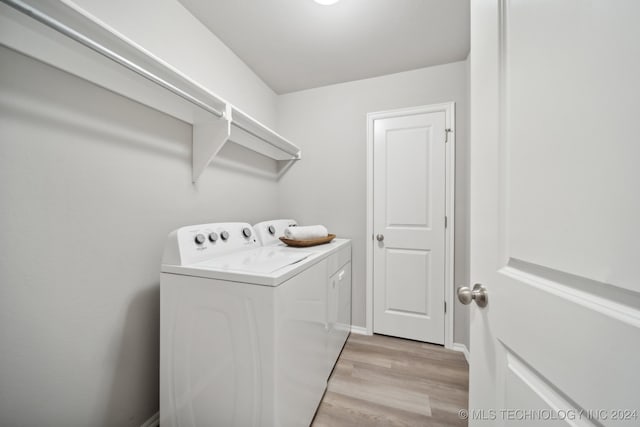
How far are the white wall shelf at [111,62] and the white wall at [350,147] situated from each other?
0.96 meters

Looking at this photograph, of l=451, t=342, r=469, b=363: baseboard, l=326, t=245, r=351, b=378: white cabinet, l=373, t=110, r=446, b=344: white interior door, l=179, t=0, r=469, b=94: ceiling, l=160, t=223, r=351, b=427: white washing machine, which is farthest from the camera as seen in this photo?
l=373, t=110, r=446, b=344: white interior door

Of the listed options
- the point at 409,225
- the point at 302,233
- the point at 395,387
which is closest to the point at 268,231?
the point at 302,233

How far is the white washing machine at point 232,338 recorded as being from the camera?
0.96 metres

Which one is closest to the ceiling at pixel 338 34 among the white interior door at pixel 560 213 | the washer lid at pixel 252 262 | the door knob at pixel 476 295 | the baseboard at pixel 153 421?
the white interior door at pixel 560 213

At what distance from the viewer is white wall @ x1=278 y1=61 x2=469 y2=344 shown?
201 cm

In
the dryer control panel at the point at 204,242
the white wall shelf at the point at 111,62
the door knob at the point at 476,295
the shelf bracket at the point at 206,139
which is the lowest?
the door knob at the point at 476,295

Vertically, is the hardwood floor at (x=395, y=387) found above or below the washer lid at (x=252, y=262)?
below

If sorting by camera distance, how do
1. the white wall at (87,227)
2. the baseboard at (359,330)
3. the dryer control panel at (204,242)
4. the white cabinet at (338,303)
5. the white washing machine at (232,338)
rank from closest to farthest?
the white wall at (87,227) < the white washing machine at (232,338) < the dryer control panel at (204,242) < the white cabinet at (338,303) < the baseboard at (359,330)

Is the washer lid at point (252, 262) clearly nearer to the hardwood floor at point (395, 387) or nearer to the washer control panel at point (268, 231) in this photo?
the washer control panel at point (268, 231)

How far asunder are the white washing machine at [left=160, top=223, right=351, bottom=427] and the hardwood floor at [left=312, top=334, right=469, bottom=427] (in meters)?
0.28

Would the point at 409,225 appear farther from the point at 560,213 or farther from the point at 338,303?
the point at 560,213

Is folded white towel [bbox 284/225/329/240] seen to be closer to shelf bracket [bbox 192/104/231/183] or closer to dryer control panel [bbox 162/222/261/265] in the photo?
dryer control panel [bbox 162/222/261/265]

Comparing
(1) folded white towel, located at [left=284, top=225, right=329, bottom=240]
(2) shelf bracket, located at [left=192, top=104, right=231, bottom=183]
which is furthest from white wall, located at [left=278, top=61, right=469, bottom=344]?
(2) shelf bracket, located at [left=192, top=104, right=231, bottom=183]

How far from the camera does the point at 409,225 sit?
85.0 inches
